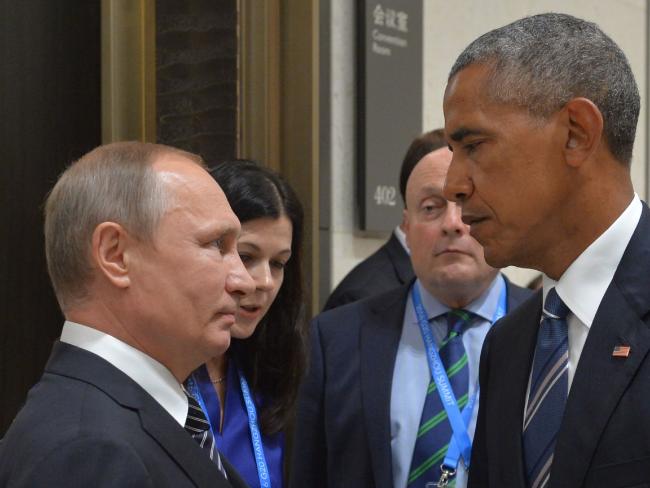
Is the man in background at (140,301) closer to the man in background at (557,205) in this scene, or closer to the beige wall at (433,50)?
the man in background at (557,205)

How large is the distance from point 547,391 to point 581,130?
0.49 metres

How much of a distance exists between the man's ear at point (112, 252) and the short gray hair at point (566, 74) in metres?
0.75

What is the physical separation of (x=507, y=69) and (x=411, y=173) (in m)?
1.30

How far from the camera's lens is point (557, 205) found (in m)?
1.99

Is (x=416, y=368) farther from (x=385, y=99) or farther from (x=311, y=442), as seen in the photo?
(x=385, y=99)

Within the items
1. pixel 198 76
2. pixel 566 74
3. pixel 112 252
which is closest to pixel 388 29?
pixel 198 76

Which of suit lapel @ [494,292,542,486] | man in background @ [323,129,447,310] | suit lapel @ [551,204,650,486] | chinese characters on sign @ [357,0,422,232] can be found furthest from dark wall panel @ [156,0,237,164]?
suit lapel @ [551,204,650,486]

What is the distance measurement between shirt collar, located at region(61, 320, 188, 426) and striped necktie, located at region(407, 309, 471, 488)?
0.98 m

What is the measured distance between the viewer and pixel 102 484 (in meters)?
1.64

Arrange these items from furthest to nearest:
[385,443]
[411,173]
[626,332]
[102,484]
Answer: [411,173], [385,443], [626,332], [102,484]

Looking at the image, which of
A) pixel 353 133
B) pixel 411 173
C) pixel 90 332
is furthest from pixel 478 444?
pixel 353 133

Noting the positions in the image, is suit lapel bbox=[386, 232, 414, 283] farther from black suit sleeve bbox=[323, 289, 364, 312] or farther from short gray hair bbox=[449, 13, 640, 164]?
short gray hair bbox=[449, 13, 640, 164]

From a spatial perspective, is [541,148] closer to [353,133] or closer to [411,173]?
[411,173]

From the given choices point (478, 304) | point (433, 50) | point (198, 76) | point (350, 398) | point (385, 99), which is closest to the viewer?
point (350, 398)
